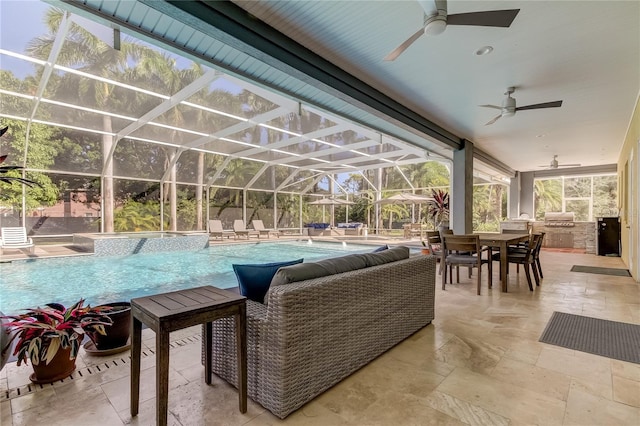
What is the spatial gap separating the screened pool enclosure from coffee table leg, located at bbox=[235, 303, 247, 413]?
1914 mm

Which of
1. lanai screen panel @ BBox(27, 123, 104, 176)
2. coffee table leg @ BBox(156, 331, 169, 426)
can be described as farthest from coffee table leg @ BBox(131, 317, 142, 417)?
lanai screen panel @ BBox(27, 123, 104, 176)

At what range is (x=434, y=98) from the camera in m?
4.75

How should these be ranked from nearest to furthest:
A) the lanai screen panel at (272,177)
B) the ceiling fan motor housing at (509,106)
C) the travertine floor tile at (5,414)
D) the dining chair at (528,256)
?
the travertine floor tile at (5,414) < the ceiling fan motor housing at (509,106) < the dining chair at (528,256) < the lanai screen panel at (272,177)

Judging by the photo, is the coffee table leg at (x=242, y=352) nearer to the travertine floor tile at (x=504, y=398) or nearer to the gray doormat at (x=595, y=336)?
the travertine floor tile at (x=504, y=398)

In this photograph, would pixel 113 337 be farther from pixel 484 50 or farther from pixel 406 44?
pixel 484 50

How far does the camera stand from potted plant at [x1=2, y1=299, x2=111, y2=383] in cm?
195

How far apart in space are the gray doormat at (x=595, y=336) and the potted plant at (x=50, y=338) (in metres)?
3.78

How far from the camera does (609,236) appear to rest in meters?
8.33

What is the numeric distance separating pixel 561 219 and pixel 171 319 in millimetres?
12862

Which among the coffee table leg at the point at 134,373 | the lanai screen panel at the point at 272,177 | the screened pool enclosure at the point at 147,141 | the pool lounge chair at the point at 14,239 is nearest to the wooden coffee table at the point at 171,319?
the coffee table leg at the point at 134,373

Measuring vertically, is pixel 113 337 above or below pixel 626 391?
above

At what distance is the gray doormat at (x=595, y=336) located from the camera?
101 inches

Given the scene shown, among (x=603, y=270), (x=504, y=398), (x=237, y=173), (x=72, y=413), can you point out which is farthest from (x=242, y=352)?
(x=237, y=173)

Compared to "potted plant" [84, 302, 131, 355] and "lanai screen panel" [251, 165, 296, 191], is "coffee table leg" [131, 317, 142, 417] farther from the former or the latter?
"lanai screen panel" [251, 165, 296, 191]
